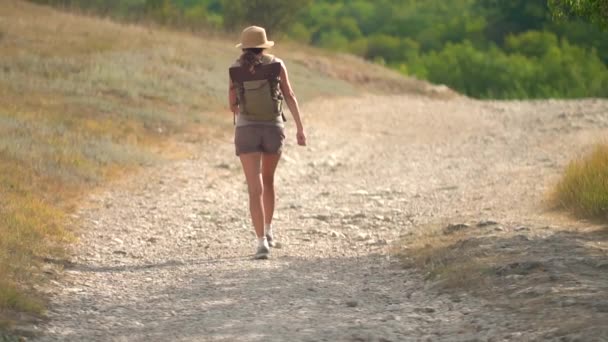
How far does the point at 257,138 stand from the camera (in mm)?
10586

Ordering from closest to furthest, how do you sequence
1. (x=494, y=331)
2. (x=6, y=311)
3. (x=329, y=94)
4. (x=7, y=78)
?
1. (x=494, y=331)
2. (x=6, y=311)
3. (x=7, y=78)
4. (x=329, y=94)

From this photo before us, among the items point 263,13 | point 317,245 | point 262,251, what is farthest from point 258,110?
point 263,13

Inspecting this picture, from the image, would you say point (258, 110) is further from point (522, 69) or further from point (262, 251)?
point (522, 69)

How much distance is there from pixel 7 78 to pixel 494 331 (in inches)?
673

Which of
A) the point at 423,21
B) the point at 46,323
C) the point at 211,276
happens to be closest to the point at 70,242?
the point at 211,276

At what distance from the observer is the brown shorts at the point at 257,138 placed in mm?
10578

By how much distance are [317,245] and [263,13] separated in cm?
3065

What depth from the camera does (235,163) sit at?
18.8 meters

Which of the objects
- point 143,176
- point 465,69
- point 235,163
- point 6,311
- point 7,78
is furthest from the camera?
point 465,69

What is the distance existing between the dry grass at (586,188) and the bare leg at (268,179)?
2.98m

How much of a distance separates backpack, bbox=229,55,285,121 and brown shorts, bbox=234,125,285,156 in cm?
10

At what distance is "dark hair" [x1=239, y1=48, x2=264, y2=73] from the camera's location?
10.4m

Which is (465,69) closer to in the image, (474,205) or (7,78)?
(7,78)

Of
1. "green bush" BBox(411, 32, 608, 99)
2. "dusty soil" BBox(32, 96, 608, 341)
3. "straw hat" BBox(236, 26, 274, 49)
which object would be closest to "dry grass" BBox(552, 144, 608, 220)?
"dusty soil" BBox(32, 96, 608, 341)
